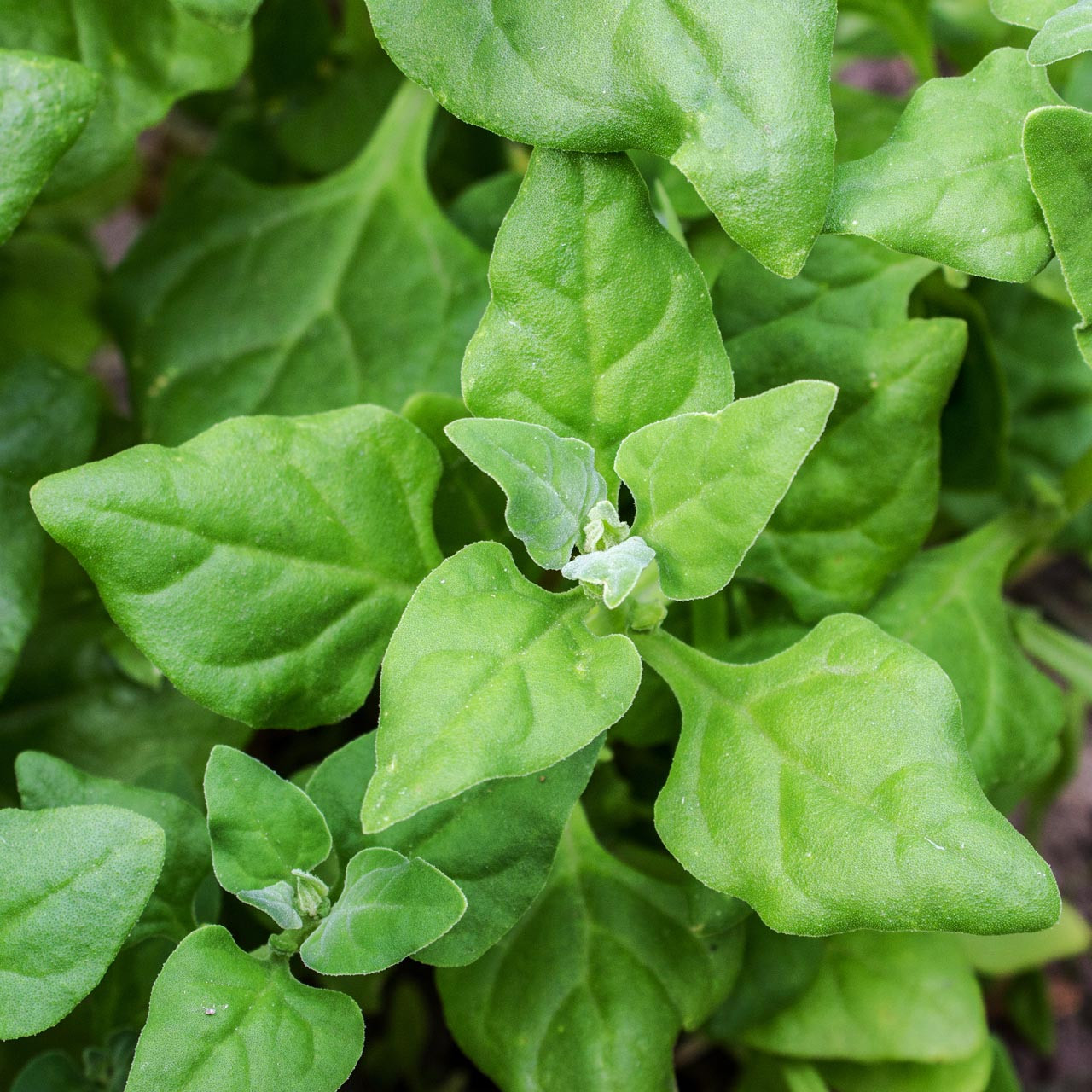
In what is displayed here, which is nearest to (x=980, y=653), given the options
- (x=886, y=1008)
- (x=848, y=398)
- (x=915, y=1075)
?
(x=848, y=398)

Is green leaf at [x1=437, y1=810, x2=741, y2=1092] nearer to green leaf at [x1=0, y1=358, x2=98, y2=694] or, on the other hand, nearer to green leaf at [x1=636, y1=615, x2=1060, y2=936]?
green leaf at [x1=636, y1=615, x2=1060, y2=936]

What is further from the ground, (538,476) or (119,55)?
(119,55)

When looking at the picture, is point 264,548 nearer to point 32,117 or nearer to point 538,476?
point 538,476

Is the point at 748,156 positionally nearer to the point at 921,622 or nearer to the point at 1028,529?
the point at 921,622

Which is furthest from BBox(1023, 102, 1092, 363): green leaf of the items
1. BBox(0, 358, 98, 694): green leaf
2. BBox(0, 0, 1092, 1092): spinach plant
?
BBox(0, 358, 98, 694): green leaf

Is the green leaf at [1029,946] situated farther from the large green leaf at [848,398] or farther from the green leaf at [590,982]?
the large green leaf at [848,398]

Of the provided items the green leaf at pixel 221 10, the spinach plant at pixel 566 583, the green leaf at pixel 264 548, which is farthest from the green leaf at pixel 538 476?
the green leaf at pixel 221 10

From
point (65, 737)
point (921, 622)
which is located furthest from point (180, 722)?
point (921, 622)
